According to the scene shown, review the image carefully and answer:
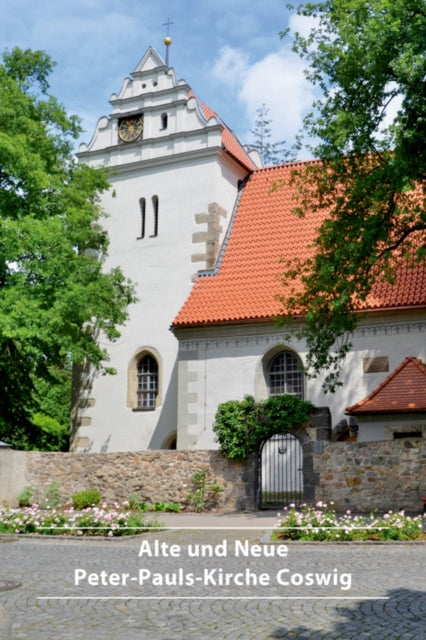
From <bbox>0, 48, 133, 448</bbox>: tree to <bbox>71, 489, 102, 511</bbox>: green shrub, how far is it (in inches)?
159

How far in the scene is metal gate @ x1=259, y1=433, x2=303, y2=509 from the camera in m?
20.5

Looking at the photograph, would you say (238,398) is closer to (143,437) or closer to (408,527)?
(143,437)

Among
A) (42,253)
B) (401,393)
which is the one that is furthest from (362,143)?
(42,253)

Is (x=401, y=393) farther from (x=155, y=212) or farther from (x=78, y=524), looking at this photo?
(x=155, y=212)

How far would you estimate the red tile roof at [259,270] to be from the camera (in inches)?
836

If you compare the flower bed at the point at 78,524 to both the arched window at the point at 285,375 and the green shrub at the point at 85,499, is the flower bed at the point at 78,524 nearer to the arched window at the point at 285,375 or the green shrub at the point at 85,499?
the green shrub at the point at 85,499

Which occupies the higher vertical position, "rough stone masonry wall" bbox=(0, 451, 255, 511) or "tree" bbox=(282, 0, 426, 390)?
"tree" bbox=(282, 0, 426, 390)

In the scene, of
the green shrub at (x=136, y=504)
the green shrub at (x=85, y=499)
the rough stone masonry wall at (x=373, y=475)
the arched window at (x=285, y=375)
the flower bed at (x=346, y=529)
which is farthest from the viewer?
the arched window at (x=285, y=375)

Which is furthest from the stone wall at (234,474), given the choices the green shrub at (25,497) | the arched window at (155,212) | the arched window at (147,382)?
the arched window at (155,212)

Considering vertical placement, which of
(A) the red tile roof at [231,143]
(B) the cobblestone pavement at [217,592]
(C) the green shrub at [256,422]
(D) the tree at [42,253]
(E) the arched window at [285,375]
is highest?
(A) the red tile roof at [231,143]

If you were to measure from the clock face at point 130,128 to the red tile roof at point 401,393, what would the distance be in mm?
12959

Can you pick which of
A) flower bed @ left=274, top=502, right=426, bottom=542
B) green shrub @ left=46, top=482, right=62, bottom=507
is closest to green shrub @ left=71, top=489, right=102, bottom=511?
green shrub @ left=46, top=482, right=62, bottom=507

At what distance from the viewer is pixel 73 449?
25.1 metres

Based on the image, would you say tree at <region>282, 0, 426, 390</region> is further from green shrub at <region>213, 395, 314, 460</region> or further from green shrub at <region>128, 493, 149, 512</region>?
green shrub at <region>128, 493, 149, 512</region>
